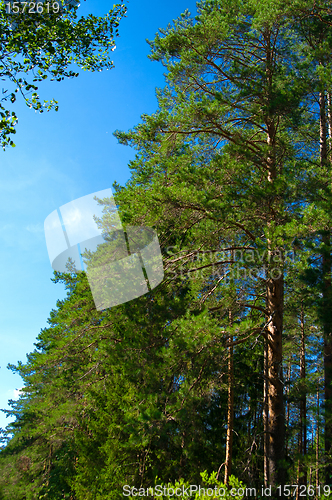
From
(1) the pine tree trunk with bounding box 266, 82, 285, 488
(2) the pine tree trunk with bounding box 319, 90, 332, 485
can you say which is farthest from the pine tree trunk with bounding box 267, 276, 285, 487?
(2) the pine tree trunk with bounding box 319, 90, 332, 485

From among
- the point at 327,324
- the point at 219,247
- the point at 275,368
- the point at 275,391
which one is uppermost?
the point at 219,247

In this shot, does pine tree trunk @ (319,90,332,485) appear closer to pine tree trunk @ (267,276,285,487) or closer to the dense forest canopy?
the dense forest canopy

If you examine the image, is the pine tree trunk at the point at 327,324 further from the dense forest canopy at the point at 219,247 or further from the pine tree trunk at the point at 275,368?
the pine tree trunk at the point at 275,368

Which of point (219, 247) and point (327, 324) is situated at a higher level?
point (219, 247)

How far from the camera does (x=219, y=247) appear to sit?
22.4ft

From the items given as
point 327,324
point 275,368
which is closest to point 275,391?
point 275,368

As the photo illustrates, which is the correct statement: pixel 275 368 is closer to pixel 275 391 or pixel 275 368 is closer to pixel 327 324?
pixel 275 391

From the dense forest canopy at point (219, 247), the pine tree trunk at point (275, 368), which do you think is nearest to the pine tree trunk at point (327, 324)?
the dense forest canopy at point (219, 247)

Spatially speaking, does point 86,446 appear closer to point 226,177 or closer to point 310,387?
point 310,387

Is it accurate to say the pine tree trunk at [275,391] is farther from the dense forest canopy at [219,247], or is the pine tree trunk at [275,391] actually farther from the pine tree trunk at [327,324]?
the pine tree trunk at [327,324]

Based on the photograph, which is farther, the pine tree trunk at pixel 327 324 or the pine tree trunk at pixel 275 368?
the pine tree trunk at pixel 275 368

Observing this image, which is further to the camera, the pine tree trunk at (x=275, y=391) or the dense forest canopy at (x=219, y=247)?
the pine tree trunk at (x=275, y=391)

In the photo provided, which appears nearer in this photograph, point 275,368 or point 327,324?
point 327,324

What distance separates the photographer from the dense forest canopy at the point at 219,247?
5398 millimetres
